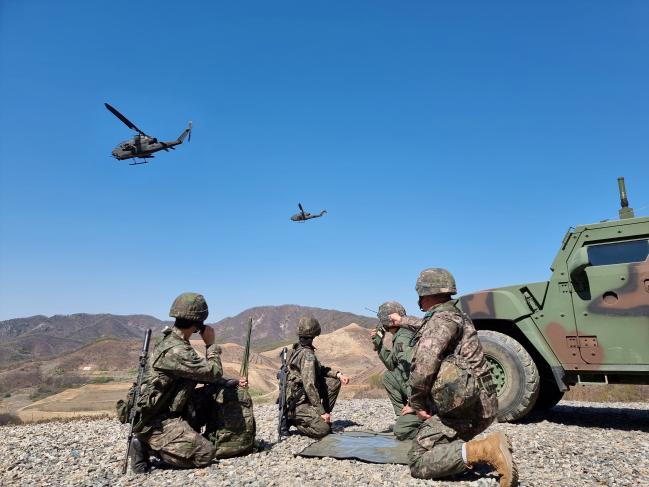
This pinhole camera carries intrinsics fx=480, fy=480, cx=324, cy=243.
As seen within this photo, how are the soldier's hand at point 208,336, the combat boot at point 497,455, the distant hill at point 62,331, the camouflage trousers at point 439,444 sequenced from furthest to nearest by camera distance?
1. the distant hill at point 62,331
2. the soldier's hand at point 208,336
3. the camouflage trousers at point 439,444
4. the combat boot at point 497,455

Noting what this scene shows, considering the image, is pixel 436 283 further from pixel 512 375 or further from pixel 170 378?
pixel 512 375

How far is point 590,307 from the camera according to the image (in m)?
6.42

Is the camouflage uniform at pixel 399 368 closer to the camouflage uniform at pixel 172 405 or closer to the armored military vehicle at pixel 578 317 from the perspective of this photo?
the armored military vehicle at pixel 578 317

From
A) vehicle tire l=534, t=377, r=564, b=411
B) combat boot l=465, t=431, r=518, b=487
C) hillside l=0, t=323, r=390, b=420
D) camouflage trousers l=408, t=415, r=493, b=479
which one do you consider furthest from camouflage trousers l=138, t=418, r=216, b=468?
hillside l=0, t=323, r=390, b=420

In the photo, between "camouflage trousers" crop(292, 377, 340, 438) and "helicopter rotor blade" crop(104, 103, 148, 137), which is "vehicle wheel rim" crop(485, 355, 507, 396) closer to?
"camouflage trousers" crop(292, 377, 340, 438)

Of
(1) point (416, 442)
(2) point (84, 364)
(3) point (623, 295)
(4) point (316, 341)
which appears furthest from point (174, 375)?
(2) point (84, 364)

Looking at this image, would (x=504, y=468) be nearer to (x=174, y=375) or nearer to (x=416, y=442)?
(x=416, y=442)

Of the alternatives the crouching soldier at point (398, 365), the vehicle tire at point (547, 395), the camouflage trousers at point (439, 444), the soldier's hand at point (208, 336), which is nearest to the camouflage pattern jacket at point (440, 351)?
the camouflage trousers at point (439, 444)

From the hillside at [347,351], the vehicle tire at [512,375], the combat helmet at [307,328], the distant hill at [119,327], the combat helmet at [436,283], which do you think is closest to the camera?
the combat helmet at [436,283]

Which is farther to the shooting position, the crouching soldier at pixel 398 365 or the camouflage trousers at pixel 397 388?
the camouflage trousers at pixel 397 388

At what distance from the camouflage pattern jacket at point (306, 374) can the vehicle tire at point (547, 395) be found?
135 inches

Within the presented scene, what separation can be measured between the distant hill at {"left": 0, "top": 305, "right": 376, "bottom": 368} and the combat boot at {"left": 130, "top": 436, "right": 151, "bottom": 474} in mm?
52576

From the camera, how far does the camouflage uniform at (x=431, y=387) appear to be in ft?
13.3

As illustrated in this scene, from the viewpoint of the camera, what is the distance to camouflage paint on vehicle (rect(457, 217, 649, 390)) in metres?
6.13
